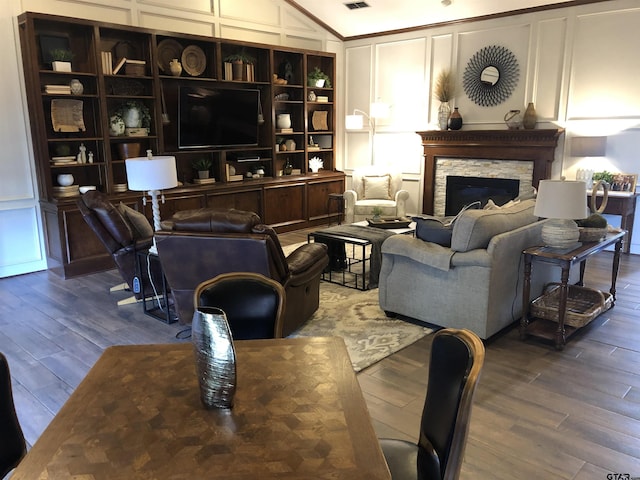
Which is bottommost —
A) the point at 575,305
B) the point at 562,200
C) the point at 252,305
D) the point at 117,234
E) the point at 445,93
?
the point at 575,305

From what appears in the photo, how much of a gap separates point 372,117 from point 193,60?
2.96 m

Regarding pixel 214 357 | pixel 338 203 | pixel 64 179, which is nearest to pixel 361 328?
pixel 214 357

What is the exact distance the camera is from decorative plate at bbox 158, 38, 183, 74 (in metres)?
6.47

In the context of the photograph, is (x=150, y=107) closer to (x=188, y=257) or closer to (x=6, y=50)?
(x=6, y=50)

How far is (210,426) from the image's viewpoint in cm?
141

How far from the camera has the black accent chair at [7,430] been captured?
1737 millimetres

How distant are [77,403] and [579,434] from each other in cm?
239

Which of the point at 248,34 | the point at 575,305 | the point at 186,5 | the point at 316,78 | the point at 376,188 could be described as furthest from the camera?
the point at 316,78

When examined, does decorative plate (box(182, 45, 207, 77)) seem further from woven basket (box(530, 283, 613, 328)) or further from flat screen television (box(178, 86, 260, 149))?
woven basket (box(530, 283, 613, 328))

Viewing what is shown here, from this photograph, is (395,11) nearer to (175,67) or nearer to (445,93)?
(445,93)

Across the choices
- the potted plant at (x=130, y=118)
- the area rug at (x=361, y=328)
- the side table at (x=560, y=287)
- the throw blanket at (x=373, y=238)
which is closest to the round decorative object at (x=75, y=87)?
the potted plant at (x=130, y=118)

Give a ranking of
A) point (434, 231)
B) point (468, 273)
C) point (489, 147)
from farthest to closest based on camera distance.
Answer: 1. point (489, 147)
2. point (434, 231)
3. point (468, 273)

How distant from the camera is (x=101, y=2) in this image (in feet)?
19.4

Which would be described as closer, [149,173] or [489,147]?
[149,173]
